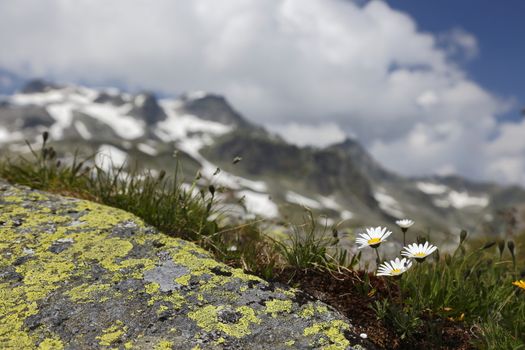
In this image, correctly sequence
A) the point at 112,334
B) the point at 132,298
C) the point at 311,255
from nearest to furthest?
the point at 112,334 < the point at 132,298 < the point at 311,255

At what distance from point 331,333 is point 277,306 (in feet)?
1.68

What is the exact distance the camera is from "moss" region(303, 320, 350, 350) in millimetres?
3359

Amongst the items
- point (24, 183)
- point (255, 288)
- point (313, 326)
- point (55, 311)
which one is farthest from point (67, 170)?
point (313, 326)

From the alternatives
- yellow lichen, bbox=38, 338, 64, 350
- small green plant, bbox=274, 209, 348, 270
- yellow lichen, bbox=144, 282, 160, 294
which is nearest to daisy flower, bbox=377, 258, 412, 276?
small green plant, bbox=274, 209, 348, 270

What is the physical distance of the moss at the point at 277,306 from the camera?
3.69 meters

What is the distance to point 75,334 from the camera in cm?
324

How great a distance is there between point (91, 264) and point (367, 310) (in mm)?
2507

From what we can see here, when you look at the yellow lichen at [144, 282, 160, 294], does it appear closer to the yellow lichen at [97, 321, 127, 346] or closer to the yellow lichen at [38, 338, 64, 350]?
the yellow lichen at [97, 321, 127, 346]

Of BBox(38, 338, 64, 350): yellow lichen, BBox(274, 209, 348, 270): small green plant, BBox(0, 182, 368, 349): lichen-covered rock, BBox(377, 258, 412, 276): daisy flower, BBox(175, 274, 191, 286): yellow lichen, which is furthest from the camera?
BBox(274, 209, 348, 270): small green plant

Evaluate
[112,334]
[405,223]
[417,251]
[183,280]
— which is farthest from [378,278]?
[112,334]

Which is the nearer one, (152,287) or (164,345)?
(164,345)

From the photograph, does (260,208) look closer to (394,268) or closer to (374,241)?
(374,241)

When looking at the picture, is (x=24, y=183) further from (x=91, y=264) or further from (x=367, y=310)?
(x=367, y=310)

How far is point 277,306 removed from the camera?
12.3ft
